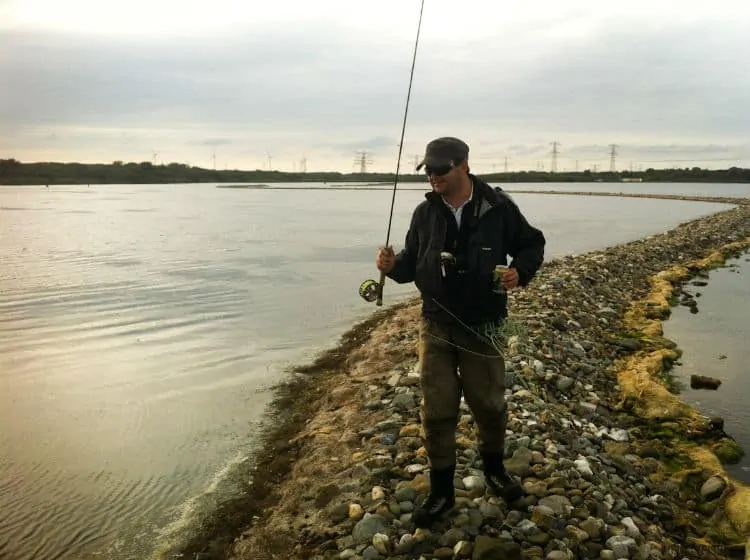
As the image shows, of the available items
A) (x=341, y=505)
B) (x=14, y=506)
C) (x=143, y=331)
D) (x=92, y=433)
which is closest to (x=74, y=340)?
(x=143, y=331)

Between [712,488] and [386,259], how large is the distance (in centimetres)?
434

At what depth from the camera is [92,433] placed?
784 cm

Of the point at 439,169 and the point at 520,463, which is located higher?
the point at 439,169

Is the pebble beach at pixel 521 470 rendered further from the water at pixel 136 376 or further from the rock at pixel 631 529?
the water at pixel 136 376

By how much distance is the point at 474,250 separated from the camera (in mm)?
4453

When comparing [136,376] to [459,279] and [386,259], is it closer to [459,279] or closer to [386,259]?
[386,259]

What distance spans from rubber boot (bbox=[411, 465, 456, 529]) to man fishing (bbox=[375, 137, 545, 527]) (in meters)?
0.01

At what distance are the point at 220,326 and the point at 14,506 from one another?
747 centimetres

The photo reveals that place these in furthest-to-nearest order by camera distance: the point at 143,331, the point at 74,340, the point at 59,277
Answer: the point at 59,277 → the point at 143,331 → the point at 74,340

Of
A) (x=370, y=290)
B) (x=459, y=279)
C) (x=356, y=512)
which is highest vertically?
(x=459, y=279)

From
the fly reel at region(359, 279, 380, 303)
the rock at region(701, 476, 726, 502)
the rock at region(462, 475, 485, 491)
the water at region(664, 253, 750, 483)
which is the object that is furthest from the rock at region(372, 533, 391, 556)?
the water at region(664, 253, 750, 483)

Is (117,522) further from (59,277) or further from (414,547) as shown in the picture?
(59,277)

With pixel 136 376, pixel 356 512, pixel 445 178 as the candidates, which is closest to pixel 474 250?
pixel 445 178

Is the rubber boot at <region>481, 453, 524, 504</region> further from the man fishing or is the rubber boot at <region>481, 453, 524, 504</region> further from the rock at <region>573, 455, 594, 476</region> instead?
the rock at <region>573, 455, 594, 476</region>
